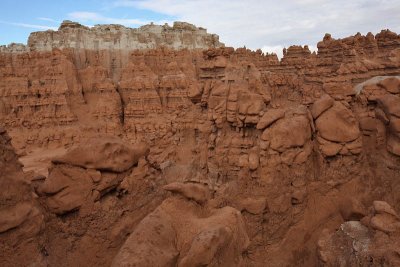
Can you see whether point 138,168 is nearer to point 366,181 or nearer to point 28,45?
point 366,181

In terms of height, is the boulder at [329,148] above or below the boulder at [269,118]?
below

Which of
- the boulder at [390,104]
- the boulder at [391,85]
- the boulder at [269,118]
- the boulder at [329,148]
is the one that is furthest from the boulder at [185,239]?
the boulder at [391,85]

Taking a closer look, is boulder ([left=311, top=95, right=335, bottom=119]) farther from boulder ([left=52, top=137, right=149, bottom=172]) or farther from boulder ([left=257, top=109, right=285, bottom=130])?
boulder ([left=52, top=137, right=149, bottom=172])

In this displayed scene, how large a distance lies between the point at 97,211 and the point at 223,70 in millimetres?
5410

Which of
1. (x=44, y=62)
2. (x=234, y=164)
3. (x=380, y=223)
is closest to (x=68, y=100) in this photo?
(x=44, y=62)

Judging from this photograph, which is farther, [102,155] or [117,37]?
[117,37]

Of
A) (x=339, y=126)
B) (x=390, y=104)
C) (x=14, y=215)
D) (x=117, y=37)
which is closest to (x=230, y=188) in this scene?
(x=339, y=126)

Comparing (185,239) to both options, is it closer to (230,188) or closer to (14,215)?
(14,215)

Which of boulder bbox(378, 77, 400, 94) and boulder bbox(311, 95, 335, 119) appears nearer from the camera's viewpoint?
boulder bbox(311, 95, 335, 119)

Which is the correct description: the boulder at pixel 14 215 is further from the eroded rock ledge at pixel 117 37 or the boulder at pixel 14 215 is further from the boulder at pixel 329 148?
the eroded rock ledge at pixel 117 37

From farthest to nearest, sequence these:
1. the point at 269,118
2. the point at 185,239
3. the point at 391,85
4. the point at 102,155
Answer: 1. the point at 391,85
2. the point at 269,118
3. the point at 102,155
4. the point at 185,239

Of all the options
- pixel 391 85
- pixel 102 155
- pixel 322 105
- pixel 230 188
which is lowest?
pixel 230 188

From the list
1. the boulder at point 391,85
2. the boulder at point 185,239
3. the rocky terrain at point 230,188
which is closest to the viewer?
the boulder at point 185,239

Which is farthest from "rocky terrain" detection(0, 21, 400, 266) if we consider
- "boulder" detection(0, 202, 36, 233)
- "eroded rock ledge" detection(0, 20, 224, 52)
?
"eroded rock ledge" detection(0, 20, 224, 52)
